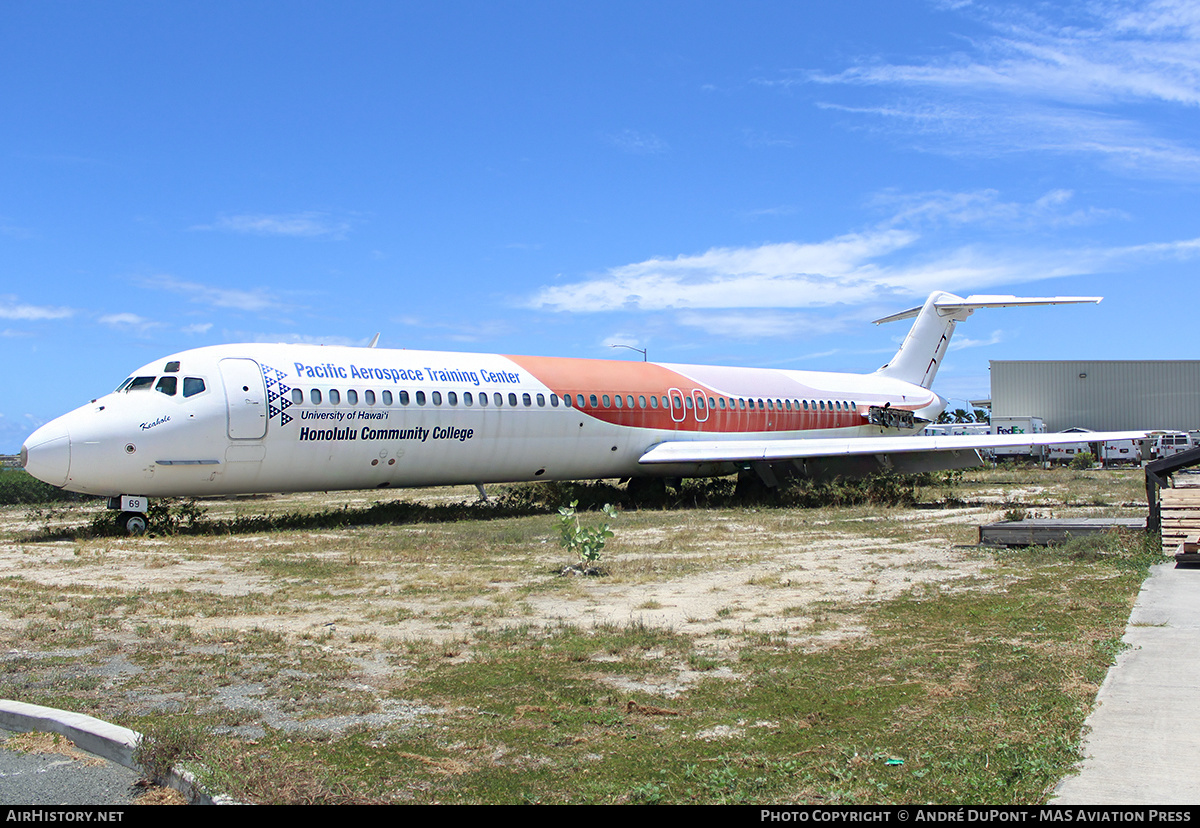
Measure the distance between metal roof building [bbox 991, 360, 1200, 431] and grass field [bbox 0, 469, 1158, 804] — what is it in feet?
170

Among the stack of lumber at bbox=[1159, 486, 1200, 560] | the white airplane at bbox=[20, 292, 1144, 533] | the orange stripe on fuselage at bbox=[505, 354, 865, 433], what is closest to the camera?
the stack of lumber at bbox=[1159, 486, 1200, 560]

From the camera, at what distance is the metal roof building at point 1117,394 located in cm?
6047

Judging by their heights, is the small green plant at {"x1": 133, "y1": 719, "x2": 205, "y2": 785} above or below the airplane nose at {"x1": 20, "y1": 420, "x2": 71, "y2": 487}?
below

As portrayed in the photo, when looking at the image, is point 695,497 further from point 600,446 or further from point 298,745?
point 298,745

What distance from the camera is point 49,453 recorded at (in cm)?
1672

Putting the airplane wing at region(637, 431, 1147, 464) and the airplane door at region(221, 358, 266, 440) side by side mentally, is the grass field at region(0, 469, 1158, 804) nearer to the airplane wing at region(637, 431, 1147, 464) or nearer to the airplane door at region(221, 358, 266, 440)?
the airplane door at region(221, 358, 266, 440)

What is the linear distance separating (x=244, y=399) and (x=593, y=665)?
42.6ft

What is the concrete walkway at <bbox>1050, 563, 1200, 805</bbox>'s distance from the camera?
445 centimetres

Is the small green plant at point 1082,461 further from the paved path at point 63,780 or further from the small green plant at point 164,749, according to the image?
the paved path at point 63,780

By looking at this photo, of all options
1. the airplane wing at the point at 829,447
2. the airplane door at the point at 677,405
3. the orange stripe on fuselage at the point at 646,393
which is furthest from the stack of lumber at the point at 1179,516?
the airplane door at the point at 677,405

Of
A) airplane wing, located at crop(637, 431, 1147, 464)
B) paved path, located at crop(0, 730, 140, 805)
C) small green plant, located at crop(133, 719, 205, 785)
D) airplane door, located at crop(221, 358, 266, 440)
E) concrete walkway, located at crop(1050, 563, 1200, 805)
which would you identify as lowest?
paved path, located at crop(0, 730, 140, 805)

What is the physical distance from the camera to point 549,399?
2280 cm

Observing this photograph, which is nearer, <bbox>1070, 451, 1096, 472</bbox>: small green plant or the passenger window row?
the passenger window row

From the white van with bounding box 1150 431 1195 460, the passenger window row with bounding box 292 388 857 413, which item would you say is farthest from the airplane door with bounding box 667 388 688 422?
the white van with bounding box 1150 431 1195 460
